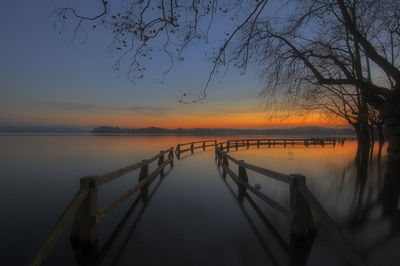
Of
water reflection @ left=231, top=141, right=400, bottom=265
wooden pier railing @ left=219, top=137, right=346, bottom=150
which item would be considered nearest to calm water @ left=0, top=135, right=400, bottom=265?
water reflection @ left=231, top=141, right=400, bottom=265

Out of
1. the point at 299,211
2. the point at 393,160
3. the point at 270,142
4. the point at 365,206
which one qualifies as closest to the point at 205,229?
the point at 299,211

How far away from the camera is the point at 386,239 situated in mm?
4152

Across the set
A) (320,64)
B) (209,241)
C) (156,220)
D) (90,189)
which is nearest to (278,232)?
(209,241)

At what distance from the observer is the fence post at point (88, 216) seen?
3.61m

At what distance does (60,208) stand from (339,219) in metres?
7.58

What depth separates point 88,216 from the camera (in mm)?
3689

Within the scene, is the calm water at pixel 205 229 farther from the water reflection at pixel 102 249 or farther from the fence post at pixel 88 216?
the fence post at pixel 88 216

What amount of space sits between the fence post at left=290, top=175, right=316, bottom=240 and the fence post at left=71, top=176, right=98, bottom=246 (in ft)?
11.3

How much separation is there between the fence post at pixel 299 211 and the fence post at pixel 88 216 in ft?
11.3

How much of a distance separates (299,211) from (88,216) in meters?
Answer: 3.66

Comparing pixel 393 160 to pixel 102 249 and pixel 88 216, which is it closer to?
pixel 102 249

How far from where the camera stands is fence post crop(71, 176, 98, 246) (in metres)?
3.61

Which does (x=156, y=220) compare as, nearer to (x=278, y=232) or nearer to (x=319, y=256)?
(x=278, y=232)

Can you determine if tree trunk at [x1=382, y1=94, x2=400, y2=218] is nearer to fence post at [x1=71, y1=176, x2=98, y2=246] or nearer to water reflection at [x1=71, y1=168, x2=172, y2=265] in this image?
water reflection at [x1=71, y1=168, x2=172, y2=265]
